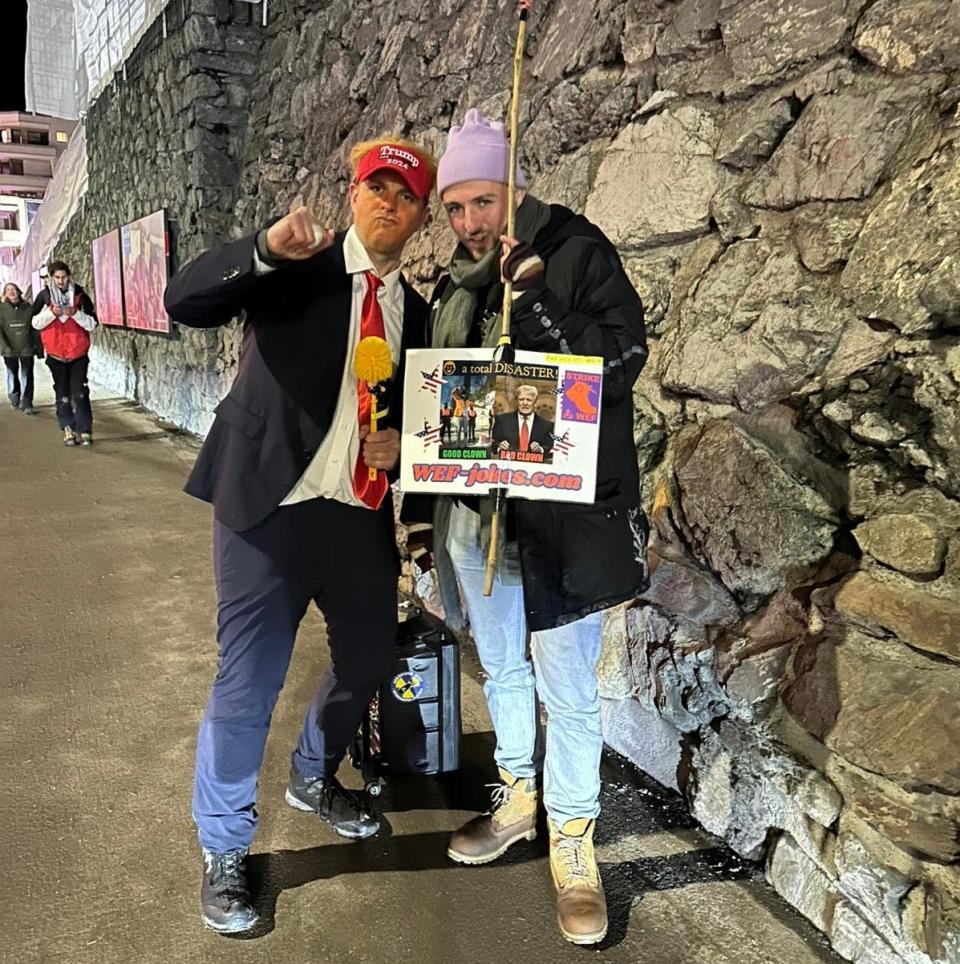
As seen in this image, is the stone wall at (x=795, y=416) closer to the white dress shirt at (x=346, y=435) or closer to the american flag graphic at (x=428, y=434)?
the american flag graphic at (x=428, y=434)

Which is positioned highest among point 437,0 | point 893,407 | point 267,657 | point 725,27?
point 437,0

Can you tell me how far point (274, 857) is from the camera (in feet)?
7.22

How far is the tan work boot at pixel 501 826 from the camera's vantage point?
2207 millimetres

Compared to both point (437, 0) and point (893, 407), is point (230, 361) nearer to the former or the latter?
point (437, 0)

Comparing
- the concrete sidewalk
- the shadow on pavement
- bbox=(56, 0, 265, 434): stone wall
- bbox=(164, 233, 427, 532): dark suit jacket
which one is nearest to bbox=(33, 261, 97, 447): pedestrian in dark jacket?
bbox=(56, 0, 265, 434): stone wall

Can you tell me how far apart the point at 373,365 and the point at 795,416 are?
1076 millimetres

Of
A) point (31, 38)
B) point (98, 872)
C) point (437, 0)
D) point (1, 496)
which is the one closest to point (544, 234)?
point (98, 872)

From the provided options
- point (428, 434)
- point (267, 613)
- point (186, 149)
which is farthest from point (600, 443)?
point (186, 149)

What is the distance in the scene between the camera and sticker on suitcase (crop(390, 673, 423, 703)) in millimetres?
2457

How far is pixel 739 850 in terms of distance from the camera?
7.35 ft

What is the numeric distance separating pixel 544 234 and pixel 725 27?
104cm

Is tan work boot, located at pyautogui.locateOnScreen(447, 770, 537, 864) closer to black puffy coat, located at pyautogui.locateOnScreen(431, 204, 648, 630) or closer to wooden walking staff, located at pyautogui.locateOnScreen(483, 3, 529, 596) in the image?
black puffy coat, located at pyautogui.locateOnScreen(431, 204, 648, 630)

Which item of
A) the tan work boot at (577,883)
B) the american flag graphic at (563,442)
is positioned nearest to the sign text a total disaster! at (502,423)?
the american flag graphic at (563,442)

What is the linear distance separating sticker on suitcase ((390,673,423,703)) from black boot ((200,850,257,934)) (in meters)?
0.61
